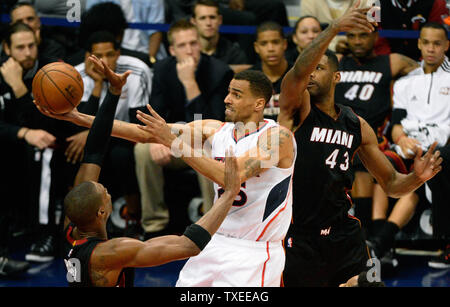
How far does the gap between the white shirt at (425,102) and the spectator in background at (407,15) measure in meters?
0.80

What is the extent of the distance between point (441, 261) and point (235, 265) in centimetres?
307

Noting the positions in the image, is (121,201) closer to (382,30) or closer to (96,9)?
(96,9)

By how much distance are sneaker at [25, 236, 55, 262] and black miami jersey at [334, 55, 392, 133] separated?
295 cm

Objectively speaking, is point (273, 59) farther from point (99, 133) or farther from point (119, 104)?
point (99, 133)

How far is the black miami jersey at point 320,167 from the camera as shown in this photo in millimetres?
4527

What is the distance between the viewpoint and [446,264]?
617 centimetres

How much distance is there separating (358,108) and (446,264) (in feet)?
5.26

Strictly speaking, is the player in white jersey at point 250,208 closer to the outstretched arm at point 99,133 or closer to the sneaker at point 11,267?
the outstretched arm at point 99,133

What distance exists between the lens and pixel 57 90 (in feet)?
13.1

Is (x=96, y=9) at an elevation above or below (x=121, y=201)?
above

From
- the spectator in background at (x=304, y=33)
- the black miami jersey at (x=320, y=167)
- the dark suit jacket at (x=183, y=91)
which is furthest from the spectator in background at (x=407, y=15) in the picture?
the black miami jersey at (x=320, y=167)

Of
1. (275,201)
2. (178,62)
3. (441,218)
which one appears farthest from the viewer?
(178,62)

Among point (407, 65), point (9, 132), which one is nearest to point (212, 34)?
point (407, 65)
